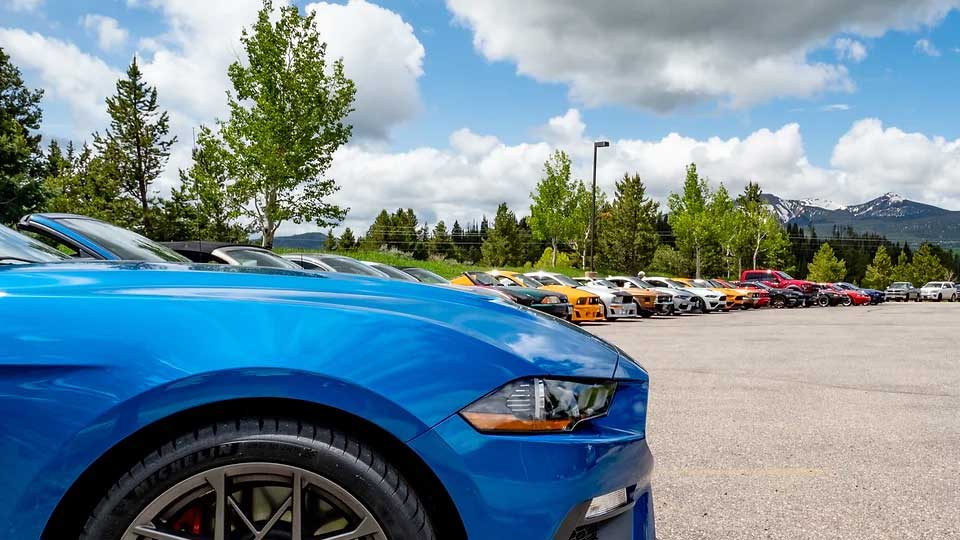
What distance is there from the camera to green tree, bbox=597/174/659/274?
210 ft

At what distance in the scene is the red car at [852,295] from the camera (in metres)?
37.0

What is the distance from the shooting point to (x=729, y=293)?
29047 millimetres

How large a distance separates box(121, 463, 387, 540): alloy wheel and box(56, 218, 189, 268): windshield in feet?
11.0

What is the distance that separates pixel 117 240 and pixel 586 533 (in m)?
4.80

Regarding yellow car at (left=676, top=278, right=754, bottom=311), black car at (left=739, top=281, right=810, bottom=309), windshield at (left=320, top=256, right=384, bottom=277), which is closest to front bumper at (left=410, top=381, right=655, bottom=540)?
windshield at (left=320, top=256, right=384, bottom=277)

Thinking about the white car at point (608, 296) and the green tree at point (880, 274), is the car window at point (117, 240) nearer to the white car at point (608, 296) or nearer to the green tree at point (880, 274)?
the white car at point (608, 296)

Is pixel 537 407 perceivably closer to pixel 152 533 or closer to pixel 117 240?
pixel 152 533

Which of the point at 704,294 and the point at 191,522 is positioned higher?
the point at 191,522

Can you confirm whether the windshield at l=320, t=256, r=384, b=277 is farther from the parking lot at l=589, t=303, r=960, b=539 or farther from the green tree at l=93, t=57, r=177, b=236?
the green tree at l=93, t=57, r=177, b=236

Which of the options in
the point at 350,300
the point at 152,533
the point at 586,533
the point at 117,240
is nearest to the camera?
the point at 152,533

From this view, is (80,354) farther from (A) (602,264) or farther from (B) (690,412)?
(A) (602,264)

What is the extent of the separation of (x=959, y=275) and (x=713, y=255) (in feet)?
309

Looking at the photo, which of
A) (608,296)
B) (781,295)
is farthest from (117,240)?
(781,295)

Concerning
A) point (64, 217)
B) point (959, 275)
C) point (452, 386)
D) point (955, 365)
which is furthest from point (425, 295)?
point (959, 275)
